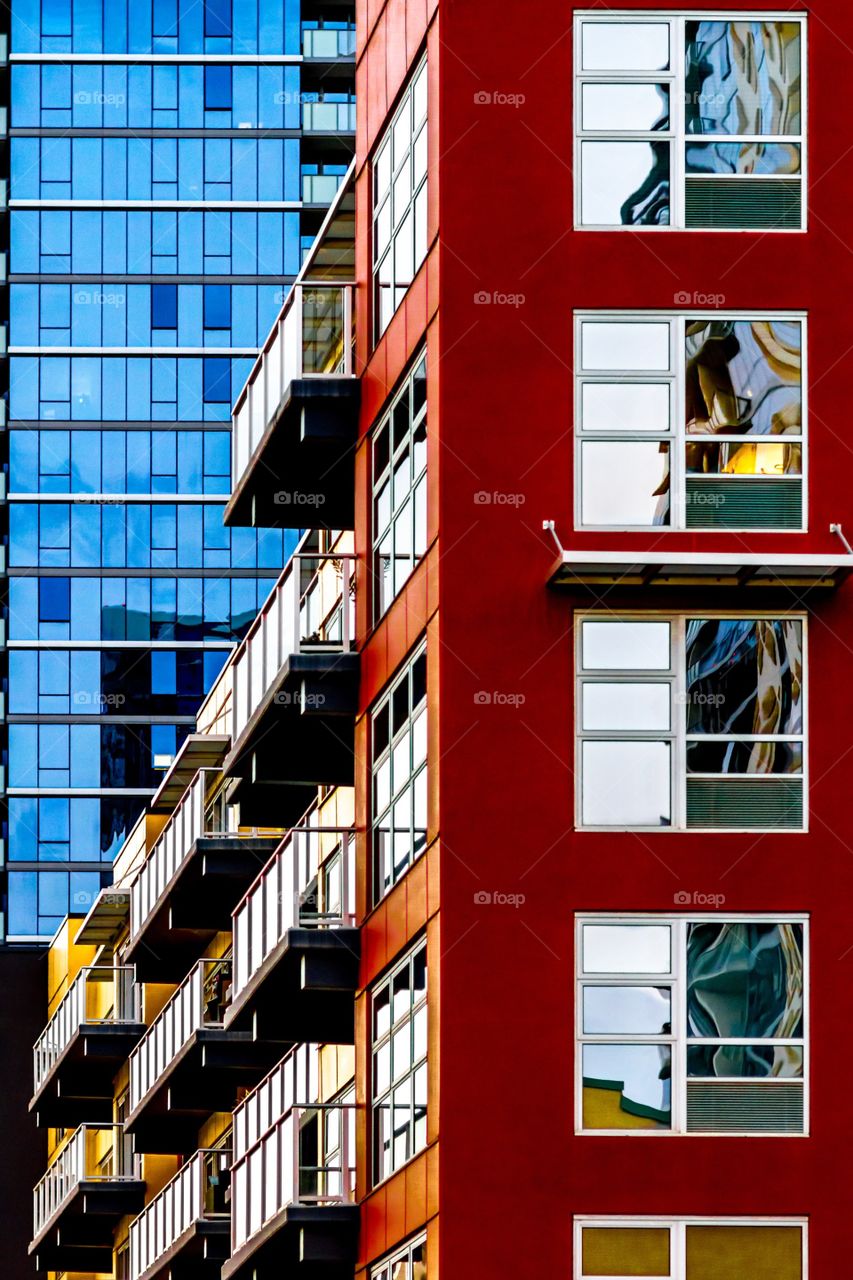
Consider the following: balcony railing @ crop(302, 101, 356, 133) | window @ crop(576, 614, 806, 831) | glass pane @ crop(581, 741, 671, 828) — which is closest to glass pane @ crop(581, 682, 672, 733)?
window @ crop(576, 614, 806, 831)

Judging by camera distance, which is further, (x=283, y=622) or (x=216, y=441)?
(x=216, y=441)

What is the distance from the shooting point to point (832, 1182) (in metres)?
25.6

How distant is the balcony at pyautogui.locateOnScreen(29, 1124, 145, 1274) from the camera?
63500 millimetres

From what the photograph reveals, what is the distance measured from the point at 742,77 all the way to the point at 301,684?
779 centimetres

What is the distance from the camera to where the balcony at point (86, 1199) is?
63500 millimetres

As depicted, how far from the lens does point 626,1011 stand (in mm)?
26078

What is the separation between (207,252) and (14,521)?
11.5 metres

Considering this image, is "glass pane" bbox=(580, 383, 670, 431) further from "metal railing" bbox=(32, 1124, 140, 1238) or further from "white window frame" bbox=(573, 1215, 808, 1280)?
"metal railing" bbox=(32, 1124, 140, 1238)

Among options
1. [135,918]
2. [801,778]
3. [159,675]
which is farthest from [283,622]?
[159,675]

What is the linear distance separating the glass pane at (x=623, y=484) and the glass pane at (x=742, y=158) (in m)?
2.62

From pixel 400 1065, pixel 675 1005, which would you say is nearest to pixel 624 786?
pixel 675 1005

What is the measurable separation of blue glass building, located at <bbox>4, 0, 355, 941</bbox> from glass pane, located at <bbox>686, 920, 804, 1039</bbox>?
7811 centimetres

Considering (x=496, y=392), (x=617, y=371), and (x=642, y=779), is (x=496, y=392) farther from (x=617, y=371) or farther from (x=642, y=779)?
(x=642, y=779)

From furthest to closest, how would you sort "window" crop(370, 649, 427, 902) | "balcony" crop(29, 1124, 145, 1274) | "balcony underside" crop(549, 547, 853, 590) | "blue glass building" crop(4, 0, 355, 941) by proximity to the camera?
"blue glass building" crop(4, 0, 355, 941), "balcony" crop(29, 1124, 145, 1274), "window" crop(370, 649, 427, 902), "balcony underside" crop(549, 547, 853, 590)
